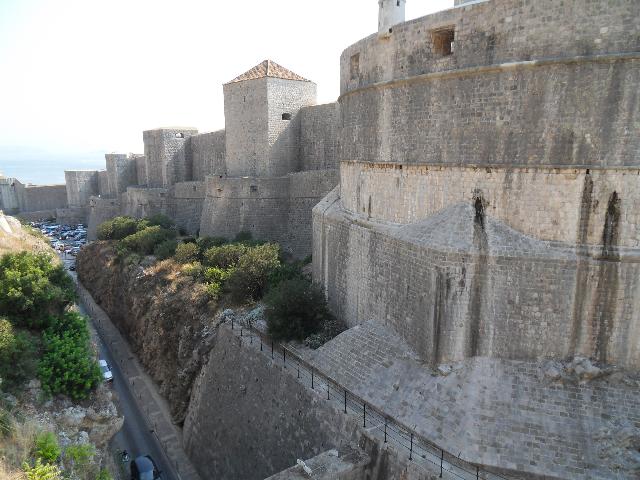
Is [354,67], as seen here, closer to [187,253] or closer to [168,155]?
[187,253]

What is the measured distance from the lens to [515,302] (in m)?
7.47

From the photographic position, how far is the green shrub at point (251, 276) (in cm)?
1323

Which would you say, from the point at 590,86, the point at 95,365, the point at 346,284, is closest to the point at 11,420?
the point at 95,365

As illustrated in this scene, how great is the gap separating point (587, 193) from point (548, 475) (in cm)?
398

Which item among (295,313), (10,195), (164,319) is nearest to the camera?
(295,313)

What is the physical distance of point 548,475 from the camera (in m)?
6.35

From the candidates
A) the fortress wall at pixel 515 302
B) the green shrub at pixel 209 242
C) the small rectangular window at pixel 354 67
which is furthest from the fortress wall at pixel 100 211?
the fortress wall at pixel 515 302

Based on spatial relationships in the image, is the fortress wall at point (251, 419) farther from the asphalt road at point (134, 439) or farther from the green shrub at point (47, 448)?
the green shrub at point (47, 448)

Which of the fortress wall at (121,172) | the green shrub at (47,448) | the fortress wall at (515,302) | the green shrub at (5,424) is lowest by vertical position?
the green shrub at (47,448)

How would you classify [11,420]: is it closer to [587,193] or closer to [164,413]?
[164,413]

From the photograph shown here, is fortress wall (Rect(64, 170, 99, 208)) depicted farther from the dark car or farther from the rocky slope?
the dark car

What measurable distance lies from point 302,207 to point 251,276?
15.7 feet

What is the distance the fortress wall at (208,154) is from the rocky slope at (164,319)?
6.20 meters

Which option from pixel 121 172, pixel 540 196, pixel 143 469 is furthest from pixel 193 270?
pixel 121 172
